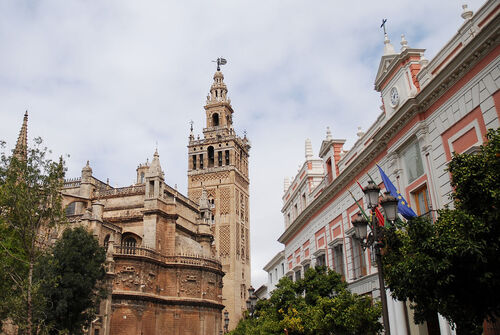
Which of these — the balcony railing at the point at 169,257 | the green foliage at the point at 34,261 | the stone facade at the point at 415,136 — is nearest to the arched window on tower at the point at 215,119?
the balcony railing at the point at 169,257

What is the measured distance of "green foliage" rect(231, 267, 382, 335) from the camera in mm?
13344

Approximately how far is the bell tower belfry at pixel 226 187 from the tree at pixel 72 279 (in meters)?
30.3

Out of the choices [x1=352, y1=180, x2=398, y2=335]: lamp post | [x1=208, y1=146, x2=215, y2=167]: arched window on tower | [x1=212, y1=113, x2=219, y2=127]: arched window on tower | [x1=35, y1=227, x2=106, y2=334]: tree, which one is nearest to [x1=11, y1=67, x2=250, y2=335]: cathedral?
[x1=35, y1=227, x2=106, y2=334]: tree

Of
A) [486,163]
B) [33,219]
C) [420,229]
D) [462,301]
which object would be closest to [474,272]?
[462,301]

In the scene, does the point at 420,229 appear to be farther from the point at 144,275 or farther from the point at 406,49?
the point at 144,275

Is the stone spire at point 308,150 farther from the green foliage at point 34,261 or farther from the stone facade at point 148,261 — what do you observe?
the stone facade at point 148,261

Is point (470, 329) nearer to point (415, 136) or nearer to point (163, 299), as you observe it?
point (415, 136)

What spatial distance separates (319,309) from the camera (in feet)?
46.7

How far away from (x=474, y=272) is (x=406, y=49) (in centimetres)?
913

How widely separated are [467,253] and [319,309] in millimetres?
7725

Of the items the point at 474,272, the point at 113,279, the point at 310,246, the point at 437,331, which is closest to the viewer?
the point at 474,272

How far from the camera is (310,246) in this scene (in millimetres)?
24516

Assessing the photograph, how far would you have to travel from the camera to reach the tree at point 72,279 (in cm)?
1991

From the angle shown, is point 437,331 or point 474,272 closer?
point 474,272
